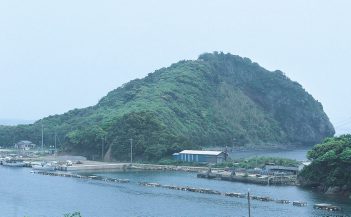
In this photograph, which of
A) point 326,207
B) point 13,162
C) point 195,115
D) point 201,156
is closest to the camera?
point 326,207

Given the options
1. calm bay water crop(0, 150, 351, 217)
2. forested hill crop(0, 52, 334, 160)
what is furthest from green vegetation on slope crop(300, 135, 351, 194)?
forested hill crop(0, 52, 334, 160)

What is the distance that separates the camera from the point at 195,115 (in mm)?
107625

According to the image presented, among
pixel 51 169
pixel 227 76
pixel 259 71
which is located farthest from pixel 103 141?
pixel 259 71

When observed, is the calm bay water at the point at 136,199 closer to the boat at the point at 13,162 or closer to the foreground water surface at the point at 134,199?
the foreground water surface at the point at 134,199

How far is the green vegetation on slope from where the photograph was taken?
163ft

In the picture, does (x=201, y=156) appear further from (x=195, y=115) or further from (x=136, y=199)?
(x=195, y=115)

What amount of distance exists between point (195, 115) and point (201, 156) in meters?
34.3

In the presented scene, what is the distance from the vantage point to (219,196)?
163 ft

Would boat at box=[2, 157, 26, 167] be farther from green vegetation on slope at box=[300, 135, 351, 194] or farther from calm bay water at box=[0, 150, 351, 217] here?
green vegetation on slope at box=[300, 135, 351, 194]

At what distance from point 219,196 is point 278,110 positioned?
289 ft

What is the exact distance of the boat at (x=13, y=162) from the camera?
249 ft

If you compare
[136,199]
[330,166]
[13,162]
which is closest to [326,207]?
[330,166]

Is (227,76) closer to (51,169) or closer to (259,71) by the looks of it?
(259,71)

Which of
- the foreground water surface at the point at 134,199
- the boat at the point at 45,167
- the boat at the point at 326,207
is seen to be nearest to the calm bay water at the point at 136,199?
the foreground water surface at the point at 134,199
